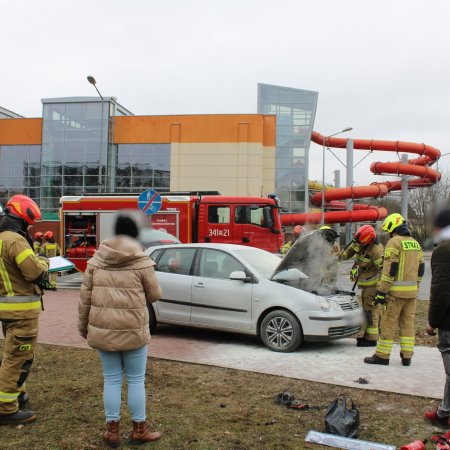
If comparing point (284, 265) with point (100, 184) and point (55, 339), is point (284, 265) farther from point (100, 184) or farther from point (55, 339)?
point (100, 184)

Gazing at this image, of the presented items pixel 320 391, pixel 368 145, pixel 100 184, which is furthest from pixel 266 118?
pixel 320 391

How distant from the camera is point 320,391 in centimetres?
534

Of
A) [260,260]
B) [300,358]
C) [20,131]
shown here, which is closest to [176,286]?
[260,260]

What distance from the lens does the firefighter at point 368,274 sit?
24.7 ft

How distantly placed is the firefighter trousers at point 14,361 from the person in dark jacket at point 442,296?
344 centimetres

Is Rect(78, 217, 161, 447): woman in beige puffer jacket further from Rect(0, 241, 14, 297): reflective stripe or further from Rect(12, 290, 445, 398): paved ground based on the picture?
Rect(12, 290, 445, 398): paved ground

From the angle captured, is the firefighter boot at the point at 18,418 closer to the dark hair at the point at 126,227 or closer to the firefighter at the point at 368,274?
the dark hair at the point at 126,227

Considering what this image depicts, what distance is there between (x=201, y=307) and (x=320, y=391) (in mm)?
→ 2955

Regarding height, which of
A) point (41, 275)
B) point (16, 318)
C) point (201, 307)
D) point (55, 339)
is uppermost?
point (41, 275)

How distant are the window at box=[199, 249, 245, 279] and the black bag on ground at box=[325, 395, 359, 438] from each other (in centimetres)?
360

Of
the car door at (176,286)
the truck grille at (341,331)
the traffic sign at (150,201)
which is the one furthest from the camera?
the traffic sign at (150,201)

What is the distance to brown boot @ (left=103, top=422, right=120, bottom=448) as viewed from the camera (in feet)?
12.6

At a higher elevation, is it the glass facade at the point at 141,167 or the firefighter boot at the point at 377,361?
the glass facade at the point at 141,167

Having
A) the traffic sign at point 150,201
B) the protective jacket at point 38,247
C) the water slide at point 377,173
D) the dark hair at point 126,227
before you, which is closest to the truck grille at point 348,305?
the dark hair at point 126,227
